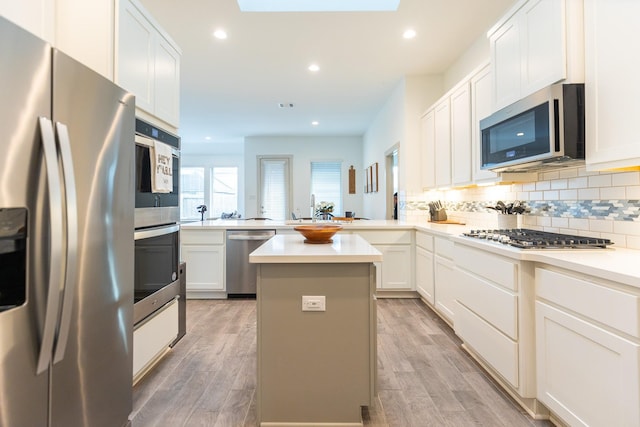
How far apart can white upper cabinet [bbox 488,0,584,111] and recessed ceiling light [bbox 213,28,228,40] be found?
2518 millimetres

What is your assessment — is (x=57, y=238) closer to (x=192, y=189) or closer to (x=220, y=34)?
(x=220, y=34)

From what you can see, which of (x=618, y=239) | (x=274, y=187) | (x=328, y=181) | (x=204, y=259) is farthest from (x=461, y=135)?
(x=274, y=187)

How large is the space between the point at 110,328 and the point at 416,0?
10.6 ft

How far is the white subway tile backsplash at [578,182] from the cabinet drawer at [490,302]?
2.79 feet

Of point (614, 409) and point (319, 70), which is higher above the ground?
point (319, 70)

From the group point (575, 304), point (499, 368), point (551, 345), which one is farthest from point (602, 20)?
point (499, 368)

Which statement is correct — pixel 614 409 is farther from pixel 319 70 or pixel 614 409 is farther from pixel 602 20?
pixel 319 70

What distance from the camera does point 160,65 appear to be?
7.14ft

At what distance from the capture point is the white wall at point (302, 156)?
8.21m

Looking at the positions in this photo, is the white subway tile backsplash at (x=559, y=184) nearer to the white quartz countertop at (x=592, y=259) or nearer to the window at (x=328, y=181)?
the white quartz countertop at (x=592, y=259)

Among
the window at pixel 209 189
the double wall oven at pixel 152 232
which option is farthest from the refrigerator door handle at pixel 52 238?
the window at pixel 209 189

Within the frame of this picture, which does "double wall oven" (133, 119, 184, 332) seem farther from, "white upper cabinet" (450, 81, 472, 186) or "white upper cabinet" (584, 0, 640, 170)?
"white upper cabinet" (450, 81, 472, 186)

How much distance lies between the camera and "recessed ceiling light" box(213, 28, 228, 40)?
3328 millimetres

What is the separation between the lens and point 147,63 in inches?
78.5
